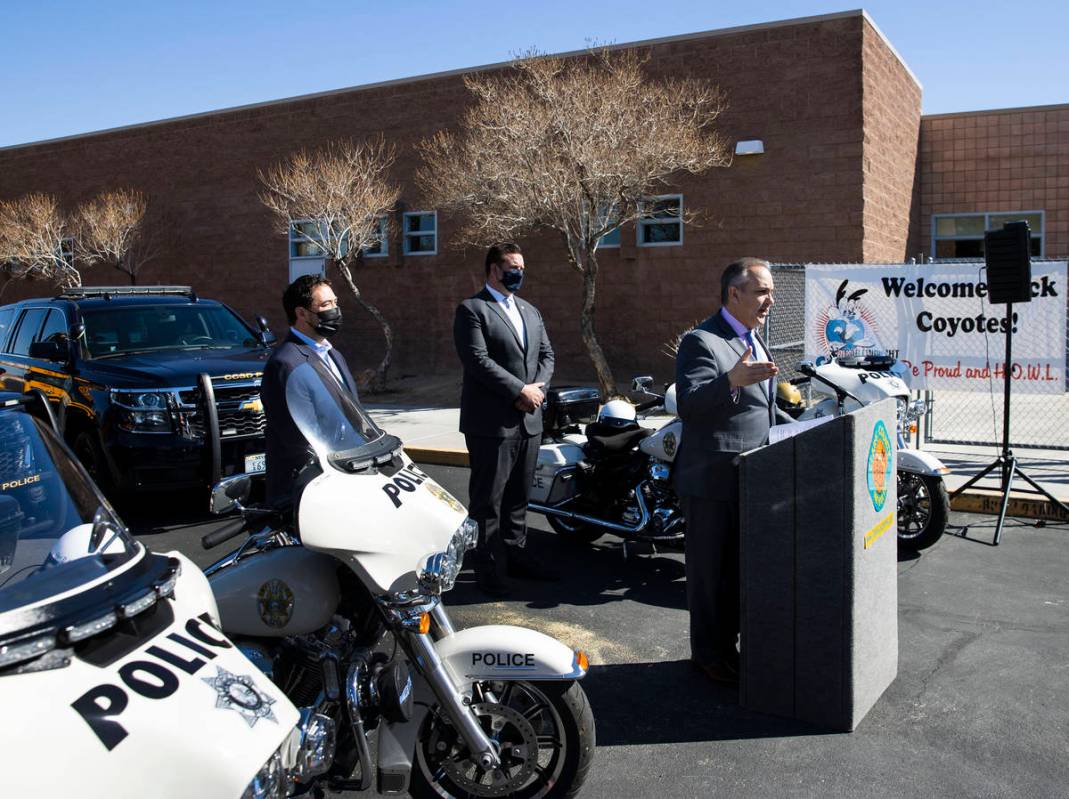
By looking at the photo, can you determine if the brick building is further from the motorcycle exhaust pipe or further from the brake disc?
the brake disc

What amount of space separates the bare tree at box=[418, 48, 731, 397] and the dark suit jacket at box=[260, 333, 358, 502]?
33.8 feet

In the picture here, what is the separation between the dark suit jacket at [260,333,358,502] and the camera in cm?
341

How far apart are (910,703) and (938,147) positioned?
1753 centimetres

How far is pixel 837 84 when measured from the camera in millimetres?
15477

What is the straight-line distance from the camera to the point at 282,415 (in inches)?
142

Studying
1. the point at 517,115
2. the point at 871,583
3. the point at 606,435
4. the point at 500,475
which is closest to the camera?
the point at 871,583

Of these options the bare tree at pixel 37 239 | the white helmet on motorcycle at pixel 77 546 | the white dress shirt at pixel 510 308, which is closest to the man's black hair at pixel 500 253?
the white dress shirt at pixel 510 308

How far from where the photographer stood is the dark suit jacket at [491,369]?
5.70m

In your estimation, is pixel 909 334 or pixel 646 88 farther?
pixel 646 88

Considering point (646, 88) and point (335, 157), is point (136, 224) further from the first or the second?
point (646, 88)

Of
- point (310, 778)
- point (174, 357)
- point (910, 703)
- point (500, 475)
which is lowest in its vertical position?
point (910, 703)

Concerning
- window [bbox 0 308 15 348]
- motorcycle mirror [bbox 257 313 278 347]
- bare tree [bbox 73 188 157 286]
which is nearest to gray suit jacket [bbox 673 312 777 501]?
motorcycle mirror [bbox 257 313 278 347]

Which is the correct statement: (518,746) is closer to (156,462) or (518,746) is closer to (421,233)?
(156,462)

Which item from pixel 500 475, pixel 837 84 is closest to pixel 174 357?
pixel 500 475
